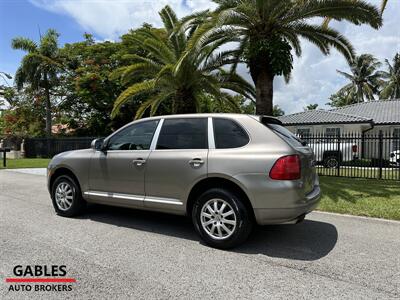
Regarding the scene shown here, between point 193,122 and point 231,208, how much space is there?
57.7 inches

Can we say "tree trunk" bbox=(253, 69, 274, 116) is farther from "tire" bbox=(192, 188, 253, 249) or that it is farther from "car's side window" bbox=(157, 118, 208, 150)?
"tire" bbox=(192, 188, 253, 249)

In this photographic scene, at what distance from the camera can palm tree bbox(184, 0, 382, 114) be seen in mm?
10500

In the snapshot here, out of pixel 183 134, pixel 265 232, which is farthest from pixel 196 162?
pixel 265 232

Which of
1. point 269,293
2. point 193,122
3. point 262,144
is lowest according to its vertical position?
point 269,293

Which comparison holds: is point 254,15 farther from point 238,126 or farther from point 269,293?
point 269,293

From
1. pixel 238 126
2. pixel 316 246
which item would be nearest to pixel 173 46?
pixel 238 126

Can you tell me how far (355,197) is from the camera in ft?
27.1

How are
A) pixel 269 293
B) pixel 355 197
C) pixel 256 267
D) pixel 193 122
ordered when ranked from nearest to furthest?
1. pixel 269 293
2. pixel 256 267
3. pixel 193 122
4. pixel 355 197

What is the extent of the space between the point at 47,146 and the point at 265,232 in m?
24.9

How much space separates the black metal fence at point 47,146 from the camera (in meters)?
24.9

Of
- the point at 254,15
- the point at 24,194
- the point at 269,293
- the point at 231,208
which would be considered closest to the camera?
the point at 269,293

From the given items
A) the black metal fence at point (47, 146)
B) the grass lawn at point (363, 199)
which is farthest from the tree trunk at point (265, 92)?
the black metal fence at point (47, 146)

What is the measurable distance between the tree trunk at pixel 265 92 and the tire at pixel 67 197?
7.33 m

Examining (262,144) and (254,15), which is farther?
(254,15)
